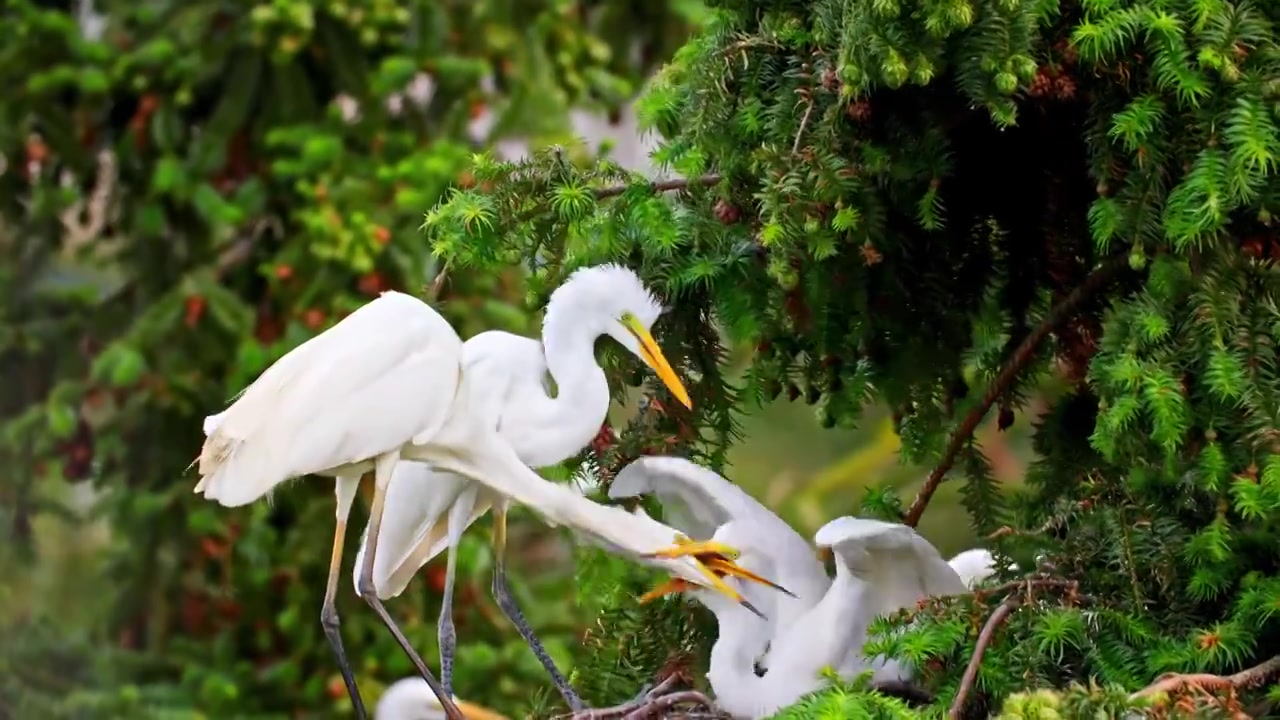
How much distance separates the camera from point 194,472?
71.6 inches

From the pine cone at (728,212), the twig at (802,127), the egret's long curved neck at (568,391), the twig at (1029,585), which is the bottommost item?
the twig at (1029,585)

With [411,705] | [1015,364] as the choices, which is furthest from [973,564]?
[411,705]

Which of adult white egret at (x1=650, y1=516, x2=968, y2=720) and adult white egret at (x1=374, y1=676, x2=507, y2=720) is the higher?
adult white egret at (x1=650, y1=516, x2=968, y2=720)

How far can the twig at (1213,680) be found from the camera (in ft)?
1.99

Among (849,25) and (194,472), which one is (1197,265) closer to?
(849,25)

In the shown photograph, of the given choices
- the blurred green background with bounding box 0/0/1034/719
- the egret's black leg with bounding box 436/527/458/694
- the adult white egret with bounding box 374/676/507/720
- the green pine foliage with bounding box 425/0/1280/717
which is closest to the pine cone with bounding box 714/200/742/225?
the green pine foliage with bounding box 425/0/1280/717

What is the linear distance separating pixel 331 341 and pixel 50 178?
129 centimetres

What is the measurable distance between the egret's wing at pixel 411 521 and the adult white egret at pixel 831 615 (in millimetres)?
116

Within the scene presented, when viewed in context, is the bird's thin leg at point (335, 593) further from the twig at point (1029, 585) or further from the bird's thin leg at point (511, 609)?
the twig at point (1029, 585)

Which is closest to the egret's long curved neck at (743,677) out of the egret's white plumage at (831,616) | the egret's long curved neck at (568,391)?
the egret's white plumage at (831,616)

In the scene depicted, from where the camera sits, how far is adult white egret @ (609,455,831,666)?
0.76 meters

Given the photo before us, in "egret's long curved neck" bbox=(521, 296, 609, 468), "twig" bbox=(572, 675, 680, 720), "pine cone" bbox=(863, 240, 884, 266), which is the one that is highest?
"pine cone" bbox=(863, 240, 884, 266)

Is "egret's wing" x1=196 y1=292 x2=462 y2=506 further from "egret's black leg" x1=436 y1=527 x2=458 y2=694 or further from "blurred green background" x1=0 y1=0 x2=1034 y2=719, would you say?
"blurred green background" x1=0 y1=0 x2=1034 y2=719

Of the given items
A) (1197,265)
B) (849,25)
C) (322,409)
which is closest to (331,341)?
(322,409)
